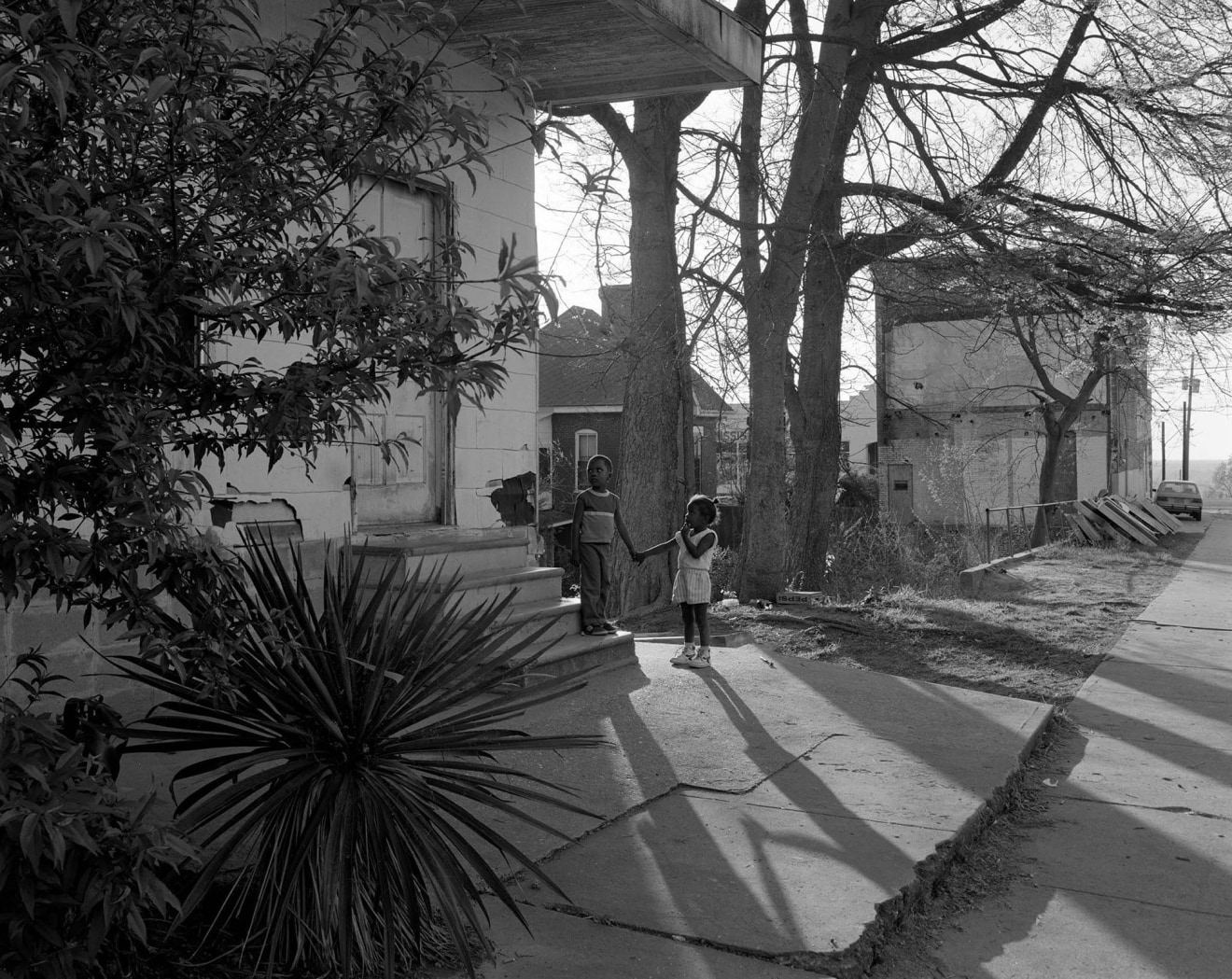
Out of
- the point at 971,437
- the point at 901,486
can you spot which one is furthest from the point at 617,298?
the point at 971,437

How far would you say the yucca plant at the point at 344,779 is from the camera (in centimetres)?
320

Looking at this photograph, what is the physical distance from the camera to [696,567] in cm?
812

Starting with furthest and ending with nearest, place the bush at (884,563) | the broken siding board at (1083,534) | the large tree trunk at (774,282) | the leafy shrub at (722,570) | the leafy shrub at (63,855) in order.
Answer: the broken siding board at (1083,534) → the bush at (884,563) → the leafy shrub at (722,570) → the large tree trunk at (774,282) → the leafy shrub at (63,855)

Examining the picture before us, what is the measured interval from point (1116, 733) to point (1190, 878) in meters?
2.65

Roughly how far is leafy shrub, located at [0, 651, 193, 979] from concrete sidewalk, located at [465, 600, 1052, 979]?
1.45 meters

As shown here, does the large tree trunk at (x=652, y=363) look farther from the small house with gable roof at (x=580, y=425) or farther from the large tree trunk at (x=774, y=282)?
→ the small house with gable roof at (x=580, y=425)

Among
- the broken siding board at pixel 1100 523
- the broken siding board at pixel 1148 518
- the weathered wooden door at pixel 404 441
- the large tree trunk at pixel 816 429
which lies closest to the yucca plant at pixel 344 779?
the weathered wooden door at pixel 404 441

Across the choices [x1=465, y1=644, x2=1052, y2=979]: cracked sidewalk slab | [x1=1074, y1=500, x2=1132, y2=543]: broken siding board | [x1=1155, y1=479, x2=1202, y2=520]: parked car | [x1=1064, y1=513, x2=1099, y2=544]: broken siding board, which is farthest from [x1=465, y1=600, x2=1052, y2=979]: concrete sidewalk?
[x1=1155, y1=479, x2=1202, y2=520]: parked car

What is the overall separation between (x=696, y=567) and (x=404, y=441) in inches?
88.3

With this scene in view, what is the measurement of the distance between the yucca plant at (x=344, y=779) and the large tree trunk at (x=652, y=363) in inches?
398

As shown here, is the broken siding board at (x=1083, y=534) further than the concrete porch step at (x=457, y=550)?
Yes

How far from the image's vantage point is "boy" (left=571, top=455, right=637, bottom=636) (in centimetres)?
796

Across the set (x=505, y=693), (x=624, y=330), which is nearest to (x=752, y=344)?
(x=624, y=330)

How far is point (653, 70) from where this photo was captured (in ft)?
27.1
